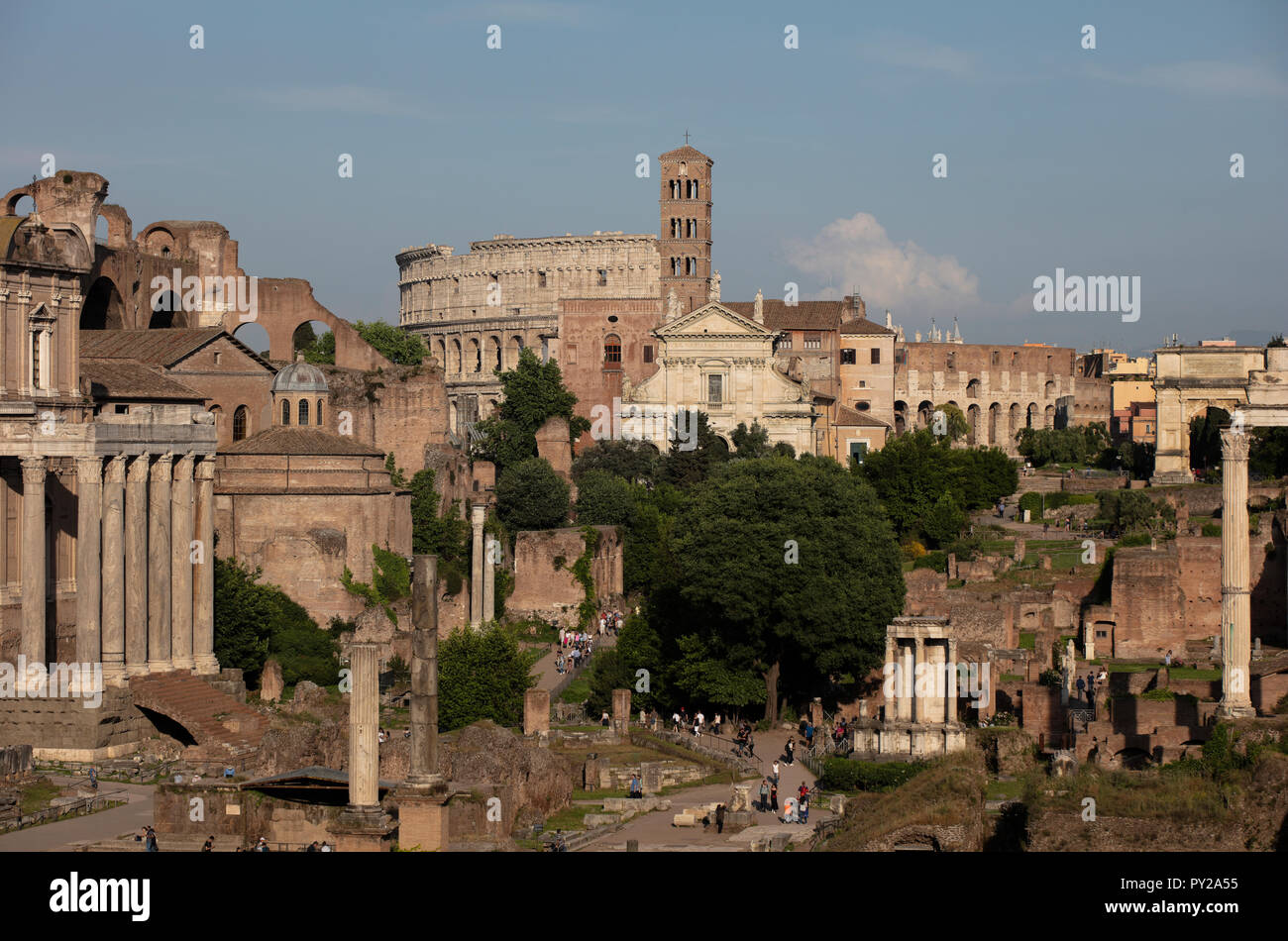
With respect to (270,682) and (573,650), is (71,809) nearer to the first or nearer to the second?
(270,682)

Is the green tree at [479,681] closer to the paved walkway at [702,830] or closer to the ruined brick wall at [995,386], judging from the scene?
the paved walkway at [702,830]

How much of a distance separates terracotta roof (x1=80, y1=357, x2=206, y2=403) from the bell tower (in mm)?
45038

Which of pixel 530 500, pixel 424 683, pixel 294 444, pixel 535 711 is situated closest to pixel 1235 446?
pixel 424 683

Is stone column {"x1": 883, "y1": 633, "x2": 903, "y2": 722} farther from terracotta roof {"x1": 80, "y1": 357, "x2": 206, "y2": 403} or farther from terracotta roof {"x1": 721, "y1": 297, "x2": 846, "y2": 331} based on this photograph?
terracotta roof {"x1": 721, "y1": 297, "x2": 846, "y2": 331}

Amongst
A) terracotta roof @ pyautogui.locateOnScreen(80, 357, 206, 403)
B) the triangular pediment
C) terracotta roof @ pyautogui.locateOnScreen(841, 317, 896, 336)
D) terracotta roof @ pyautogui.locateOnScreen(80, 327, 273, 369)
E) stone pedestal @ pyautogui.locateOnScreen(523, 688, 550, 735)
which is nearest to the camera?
stone pedestal @ pyautogui.locateOnScreen(523, 688, 550, 735)

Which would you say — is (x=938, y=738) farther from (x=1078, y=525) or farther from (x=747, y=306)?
(x=747, y=306)

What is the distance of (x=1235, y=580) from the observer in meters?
34.7

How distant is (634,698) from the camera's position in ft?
159

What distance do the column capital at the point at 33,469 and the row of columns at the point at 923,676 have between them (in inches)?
671

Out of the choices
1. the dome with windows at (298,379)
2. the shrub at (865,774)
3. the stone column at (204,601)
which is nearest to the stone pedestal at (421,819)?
the shrub at (865,774)

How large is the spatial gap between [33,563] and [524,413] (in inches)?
1564

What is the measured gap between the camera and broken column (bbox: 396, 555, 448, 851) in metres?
28.6

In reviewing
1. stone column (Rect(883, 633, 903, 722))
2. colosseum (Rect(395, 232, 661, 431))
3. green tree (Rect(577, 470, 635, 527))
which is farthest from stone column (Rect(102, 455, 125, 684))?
colosseum (Rect(395, 232, 661, 431))

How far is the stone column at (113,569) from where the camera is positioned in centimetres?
4059
